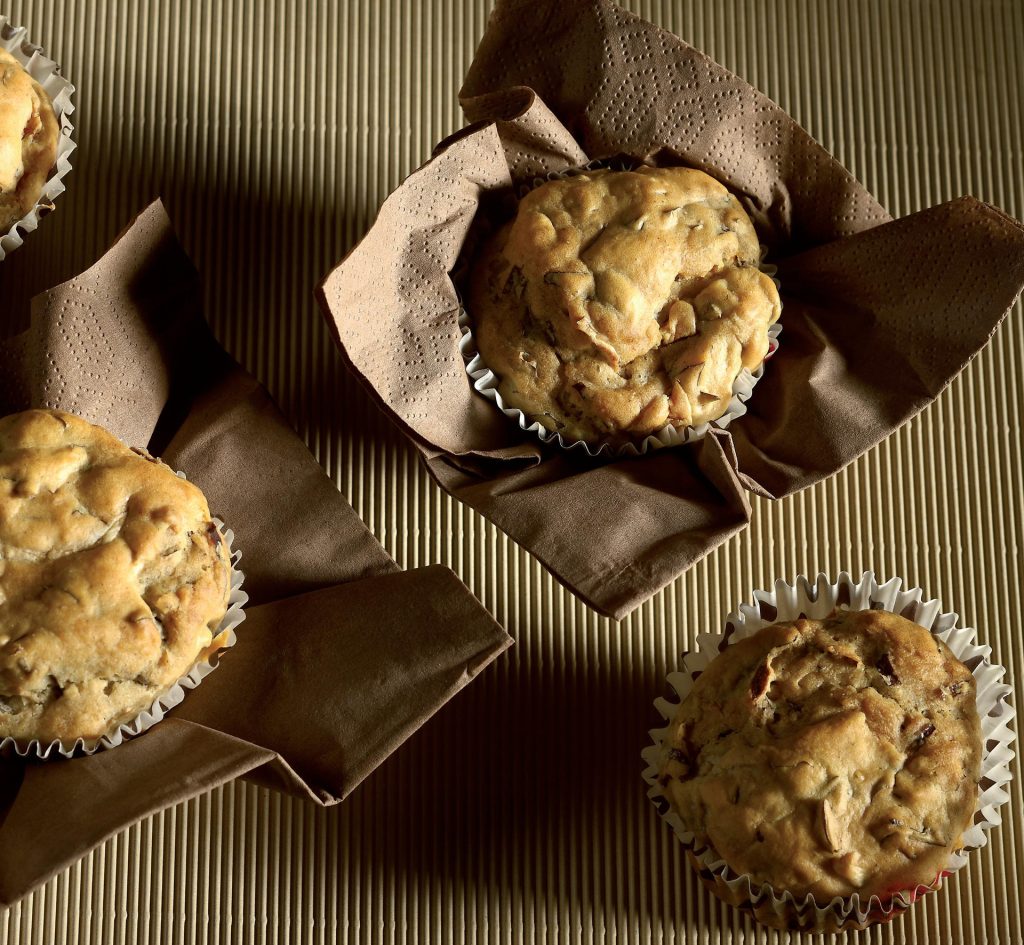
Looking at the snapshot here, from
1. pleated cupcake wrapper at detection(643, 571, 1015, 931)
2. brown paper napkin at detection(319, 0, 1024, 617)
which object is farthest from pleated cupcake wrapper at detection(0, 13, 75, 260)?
pleated cupcake wrapper at detection(643, 571, 1015, 931)

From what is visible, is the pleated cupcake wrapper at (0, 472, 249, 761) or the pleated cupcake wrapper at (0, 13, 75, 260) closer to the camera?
the pleated cupcake wrapper at (0, 472, 249, 761)

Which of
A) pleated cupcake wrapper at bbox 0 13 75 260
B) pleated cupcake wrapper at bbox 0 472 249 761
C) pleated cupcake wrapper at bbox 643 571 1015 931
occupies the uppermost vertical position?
pleated cupcake wrapper at bbox 0 13 75 260

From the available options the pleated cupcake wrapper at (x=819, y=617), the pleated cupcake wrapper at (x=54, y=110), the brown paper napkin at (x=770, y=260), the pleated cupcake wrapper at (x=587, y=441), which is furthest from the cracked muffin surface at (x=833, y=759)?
the pleated cupcake wrapper at (x=54, y=110)

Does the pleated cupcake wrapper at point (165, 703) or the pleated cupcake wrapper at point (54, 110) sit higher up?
the pleated cupcake wrapper at point (54, 110)

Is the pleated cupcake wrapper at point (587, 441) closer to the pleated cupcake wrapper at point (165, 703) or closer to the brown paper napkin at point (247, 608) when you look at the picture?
the brown paper napkin at point (247, 608)

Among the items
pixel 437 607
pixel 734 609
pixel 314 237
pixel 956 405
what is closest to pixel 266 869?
pixel 437 607

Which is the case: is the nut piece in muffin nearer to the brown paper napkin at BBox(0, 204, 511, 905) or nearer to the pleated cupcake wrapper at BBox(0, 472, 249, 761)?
the brown paper napkin at BBox(0, 204, 511, 905)

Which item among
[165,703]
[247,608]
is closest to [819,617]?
[247,608]
